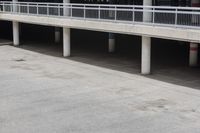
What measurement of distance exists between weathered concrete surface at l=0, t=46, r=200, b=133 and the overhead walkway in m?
2.38

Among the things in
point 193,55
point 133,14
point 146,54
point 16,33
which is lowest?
point 193,55

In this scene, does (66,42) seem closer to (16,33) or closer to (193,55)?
(16,33)

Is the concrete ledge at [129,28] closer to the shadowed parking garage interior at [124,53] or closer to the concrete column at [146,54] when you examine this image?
the concrete column at [146,54]

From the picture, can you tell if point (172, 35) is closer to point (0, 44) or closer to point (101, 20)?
point (101, 20)

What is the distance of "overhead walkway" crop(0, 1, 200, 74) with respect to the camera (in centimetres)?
1642

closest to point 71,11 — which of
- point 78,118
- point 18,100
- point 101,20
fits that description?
point 101,20

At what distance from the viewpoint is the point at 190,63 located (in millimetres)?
22453

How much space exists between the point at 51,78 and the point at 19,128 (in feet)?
25.9

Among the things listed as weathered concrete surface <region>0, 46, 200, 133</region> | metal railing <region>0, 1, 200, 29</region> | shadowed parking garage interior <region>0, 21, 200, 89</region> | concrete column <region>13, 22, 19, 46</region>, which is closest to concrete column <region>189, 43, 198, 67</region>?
shadowed parking garage interior <region>0, 21, 200, 89</region>

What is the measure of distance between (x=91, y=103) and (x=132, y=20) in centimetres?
648

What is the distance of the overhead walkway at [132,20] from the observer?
1642 cm

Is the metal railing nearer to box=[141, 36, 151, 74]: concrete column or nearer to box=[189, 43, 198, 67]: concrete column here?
box=[141, 36, 151, 74]: concrete column

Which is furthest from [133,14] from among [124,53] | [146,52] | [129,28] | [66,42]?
[124,53]

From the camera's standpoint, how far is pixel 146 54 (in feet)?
66.2
